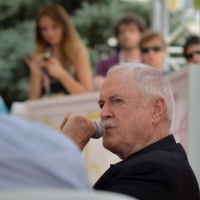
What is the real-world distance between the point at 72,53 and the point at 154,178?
11.6ft

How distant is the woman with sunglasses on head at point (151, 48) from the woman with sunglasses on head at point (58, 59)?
48 centimetres

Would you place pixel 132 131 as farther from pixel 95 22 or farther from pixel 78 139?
pixel 95 22

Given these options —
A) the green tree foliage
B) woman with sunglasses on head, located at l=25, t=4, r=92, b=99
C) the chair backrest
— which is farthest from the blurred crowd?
the green tree foliage

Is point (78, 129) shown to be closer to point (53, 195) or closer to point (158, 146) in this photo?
point (158, 146)

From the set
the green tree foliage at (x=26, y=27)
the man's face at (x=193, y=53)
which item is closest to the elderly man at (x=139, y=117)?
the man's face at (x=193, y=53)

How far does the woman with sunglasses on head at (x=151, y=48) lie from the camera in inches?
278

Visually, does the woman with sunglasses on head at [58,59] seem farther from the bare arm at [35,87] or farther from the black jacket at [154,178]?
the black jacket at [154,178]

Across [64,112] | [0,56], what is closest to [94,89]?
[64,112]

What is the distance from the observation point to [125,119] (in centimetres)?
419

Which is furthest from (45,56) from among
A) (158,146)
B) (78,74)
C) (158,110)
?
(158,146)

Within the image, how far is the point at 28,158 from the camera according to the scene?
2.51m

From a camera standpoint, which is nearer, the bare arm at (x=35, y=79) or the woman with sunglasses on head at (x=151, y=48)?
the woman with sunglasses on head at (x=151, y=48)

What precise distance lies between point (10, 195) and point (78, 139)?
1418 mm

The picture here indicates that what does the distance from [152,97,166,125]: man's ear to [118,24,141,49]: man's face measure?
10.6 feet
